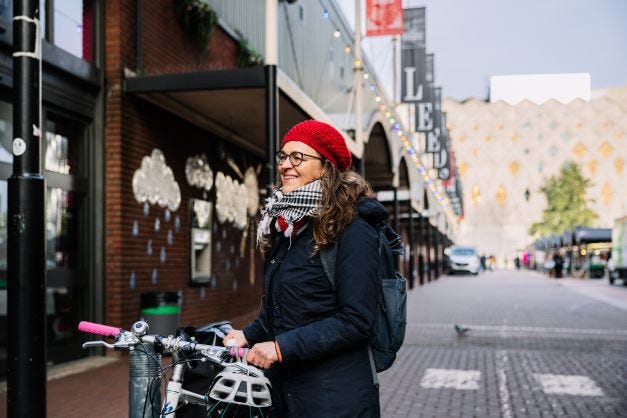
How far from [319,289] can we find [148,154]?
862 cm

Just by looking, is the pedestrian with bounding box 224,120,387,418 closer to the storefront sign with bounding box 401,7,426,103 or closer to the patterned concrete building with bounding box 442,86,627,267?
the storefront sign with bounding box 401,7,426,103

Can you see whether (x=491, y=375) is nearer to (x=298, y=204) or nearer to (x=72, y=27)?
(x=72, y=27)

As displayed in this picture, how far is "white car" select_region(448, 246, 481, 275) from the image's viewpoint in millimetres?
53250

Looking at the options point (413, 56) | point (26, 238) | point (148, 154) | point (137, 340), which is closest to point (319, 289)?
point (137, 340)

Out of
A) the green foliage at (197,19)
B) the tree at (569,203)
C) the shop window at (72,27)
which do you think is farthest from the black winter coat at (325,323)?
the tree at (569,203)

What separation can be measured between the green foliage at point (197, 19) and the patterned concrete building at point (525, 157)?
94.1 meters

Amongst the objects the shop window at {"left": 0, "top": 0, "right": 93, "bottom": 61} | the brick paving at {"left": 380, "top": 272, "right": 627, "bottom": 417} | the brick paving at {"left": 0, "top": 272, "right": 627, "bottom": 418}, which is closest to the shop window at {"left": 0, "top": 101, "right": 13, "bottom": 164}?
the shop window at {"left": 0, "top": 0, "right": 93, "bottom": 61}

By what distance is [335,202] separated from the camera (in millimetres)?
2518

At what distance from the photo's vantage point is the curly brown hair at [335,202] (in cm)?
248

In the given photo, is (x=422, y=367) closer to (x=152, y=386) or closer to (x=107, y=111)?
(x=107, y=111)

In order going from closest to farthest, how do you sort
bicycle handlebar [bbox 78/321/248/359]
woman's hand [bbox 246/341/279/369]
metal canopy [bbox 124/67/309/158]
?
woman's hand [bbox 246/341/279/369]
bicycle handlebar [bbox 78/321/248/359]
metal canopy [bbox 124/67/309/158]

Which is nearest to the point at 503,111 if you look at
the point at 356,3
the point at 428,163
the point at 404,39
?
the point at 428,163

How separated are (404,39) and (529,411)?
2199 centimetres

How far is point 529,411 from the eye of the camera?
22.3ft
